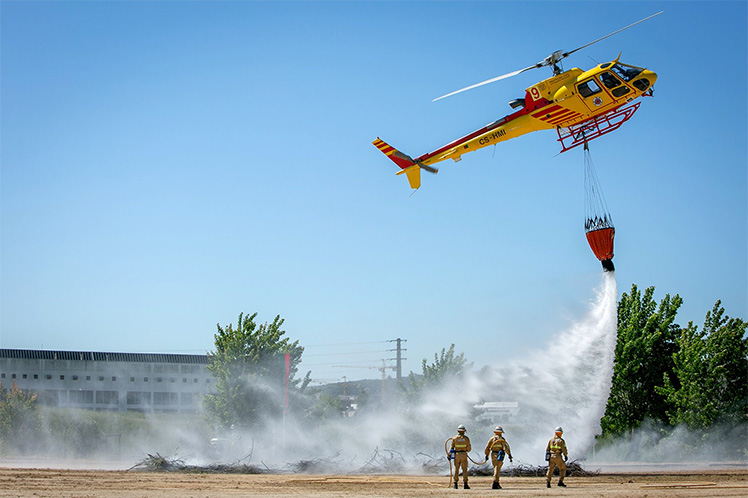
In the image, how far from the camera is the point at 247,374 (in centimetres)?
4138

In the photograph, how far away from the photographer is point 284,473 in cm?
2589

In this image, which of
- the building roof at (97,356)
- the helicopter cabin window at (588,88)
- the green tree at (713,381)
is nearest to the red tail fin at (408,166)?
the helicopter cabin window at (588,88)

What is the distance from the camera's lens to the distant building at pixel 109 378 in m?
66.8

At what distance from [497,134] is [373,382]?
87517 millimetres

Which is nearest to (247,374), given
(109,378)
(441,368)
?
(441,368)

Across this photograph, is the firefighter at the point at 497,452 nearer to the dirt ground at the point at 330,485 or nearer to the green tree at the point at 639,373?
the dirt ground at the point at 330,485

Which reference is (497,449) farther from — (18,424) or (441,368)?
(18,424)

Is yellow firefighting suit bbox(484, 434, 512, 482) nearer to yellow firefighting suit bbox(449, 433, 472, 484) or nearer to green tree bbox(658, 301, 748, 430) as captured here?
yellow firefighting suit bbox(449, 433, 472, 484)

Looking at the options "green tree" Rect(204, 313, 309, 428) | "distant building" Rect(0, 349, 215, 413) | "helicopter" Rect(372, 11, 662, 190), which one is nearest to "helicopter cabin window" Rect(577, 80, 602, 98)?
"helicopter" Rect(372, 11, 662, 190)

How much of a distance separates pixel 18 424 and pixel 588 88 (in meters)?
42.2

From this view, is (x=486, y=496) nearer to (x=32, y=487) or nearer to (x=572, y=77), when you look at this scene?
(x=32, y=487)

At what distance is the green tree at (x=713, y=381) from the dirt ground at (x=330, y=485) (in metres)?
11.7

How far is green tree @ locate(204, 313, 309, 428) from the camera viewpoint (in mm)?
40625

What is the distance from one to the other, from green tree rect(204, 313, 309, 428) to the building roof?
32.4 m
